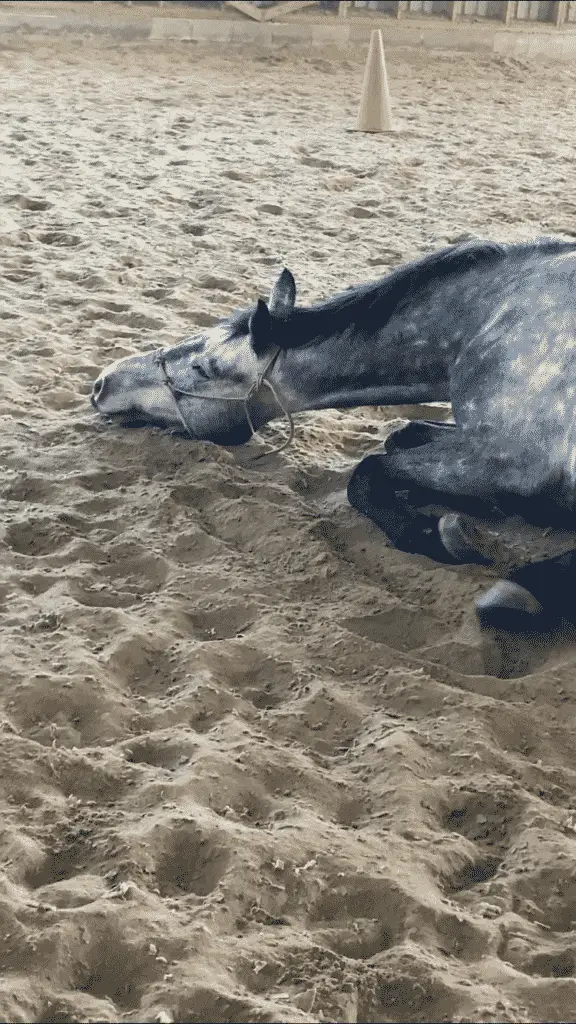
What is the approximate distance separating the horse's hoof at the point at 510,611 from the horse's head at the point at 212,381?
961 mm

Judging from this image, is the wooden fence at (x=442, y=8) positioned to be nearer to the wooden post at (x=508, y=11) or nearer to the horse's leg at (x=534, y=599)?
the wooden post at (x=508, y=11)

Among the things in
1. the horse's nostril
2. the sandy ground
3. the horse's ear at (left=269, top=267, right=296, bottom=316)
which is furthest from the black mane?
the horse's nostril

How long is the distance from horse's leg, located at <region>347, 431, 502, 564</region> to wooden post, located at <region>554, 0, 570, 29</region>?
10.6m

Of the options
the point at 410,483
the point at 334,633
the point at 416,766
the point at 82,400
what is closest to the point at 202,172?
the point at 82,400

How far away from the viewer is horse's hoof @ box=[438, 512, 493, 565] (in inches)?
132

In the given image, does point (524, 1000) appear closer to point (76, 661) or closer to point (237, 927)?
point (237, 927)

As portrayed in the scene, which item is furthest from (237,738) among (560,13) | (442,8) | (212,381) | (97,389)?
(560,13)

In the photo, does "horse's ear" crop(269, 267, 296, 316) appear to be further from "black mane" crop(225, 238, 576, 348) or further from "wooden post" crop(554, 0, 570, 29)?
"wooden post" crop(554, 0, 570, 29)

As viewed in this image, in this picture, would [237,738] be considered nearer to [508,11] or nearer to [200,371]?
[200,371]

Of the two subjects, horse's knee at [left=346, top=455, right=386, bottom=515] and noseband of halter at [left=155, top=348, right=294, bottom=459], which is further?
noseband of halter at [left=155, top=348, right=294, bottom=459]

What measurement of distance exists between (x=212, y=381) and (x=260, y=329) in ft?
0.86

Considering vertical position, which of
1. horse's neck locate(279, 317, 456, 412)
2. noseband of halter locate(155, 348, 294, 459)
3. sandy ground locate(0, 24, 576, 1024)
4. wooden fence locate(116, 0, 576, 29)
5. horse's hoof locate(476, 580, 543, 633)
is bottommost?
sandy ground locate(0, 24, 576, 1024)

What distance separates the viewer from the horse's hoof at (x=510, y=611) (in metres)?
3.10

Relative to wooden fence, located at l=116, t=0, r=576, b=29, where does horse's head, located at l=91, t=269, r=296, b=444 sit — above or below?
below
